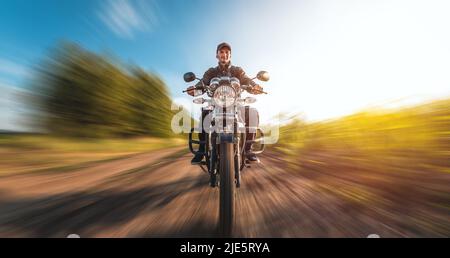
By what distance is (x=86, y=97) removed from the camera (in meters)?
15.4

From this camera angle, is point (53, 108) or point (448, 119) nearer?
point (448, 119)

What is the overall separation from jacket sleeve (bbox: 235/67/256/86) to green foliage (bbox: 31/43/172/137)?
1309 centimetres

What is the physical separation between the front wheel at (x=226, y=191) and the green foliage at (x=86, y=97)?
14048 millimetres

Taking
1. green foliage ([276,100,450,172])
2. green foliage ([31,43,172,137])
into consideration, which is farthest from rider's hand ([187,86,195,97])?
green foliage ([31,43,172,137])

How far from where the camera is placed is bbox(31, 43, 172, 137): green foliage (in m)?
13.6

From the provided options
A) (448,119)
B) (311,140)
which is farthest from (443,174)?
(311,140)

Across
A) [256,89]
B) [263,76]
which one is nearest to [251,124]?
[256,89]

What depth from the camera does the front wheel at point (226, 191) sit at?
232 centimetres

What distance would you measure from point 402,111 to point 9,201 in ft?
21.4
